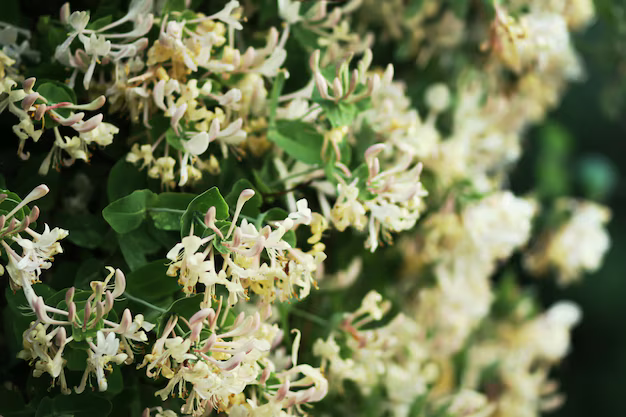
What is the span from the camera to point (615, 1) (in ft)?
2.58

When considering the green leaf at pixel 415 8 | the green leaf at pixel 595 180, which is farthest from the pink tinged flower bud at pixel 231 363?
the green leaf at pixel 595 180

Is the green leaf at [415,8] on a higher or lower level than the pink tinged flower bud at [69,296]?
higher

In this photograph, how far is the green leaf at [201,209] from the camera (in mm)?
390

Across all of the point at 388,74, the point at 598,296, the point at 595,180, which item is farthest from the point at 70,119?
the point at 598,296

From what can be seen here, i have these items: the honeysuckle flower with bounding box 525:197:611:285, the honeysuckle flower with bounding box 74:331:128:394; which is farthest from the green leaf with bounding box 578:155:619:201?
the honeysuckle flower with bounding box 74:331:128:394

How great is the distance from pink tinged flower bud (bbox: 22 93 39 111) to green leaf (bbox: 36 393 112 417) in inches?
7.1

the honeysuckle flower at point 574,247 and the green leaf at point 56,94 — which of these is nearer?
the green leaf at point 56,94

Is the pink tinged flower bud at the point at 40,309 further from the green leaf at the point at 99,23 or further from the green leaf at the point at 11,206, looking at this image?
the green leaf at the point at 99,23

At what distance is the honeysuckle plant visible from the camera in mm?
389

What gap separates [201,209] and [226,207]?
2 centimetres

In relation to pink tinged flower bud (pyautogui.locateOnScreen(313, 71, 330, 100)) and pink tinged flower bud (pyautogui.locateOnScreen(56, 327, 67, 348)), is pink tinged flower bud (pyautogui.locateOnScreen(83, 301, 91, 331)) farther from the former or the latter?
pink tinged flower bud (pyautogui.locateOnScreen(313, 71, 330, 100))

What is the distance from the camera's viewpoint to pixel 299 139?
1.59 ft

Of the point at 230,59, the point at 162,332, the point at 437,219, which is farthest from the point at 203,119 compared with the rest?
the point at 437,219

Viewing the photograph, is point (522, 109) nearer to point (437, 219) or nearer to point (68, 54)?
point (437, 219)
